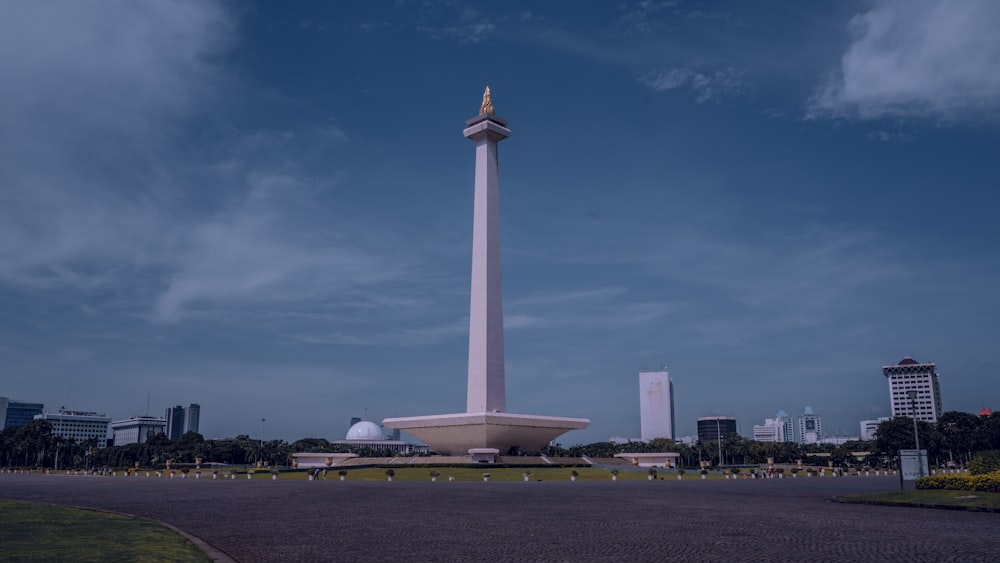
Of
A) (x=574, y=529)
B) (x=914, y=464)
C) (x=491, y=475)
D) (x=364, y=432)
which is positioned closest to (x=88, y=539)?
(x=574, y=529)

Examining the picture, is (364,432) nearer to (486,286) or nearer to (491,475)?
(486,286)

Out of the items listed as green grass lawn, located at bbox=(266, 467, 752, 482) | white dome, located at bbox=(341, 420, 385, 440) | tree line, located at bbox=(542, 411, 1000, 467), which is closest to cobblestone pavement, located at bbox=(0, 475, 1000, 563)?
green grass lawn, located at bbox=(266, 467, 752, 482)

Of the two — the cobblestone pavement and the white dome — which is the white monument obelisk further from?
the white dome

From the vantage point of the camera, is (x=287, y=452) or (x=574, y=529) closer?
(x=574, y=529)

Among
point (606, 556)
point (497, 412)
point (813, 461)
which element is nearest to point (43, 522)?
point (606, 556)

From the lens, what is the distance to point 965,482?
977 inches

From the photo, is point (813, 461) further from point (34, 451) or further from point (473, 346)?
point (34, 451)

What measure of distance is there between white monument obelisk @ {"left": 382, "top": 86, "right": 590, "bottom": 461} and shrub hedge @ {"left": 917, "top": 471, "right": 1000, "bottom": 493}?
4200cm

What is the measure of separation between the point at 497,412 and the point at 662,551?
5620 cm

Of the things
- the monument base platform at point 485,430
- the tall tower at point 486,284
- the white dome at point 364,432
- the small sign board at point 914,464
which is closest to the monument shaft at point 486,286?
the tall tower at point 486,284

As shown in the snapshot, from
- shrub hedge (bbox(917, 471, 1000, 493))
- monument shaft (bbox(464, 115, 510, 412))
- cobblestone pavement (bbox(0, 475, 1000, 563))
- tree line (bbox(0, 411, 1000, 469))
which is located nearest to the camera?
cobblestone pavement (bbox(0, 475, 1000, 563))

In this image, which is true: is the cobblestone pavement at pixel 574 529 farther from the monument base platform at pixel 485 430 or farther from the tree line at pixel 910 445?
the tree line at pixel 910 445

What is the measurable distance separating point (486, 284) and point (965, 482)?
4882cm

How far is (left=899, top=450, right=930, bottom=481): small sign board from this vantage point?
94.5 ft
